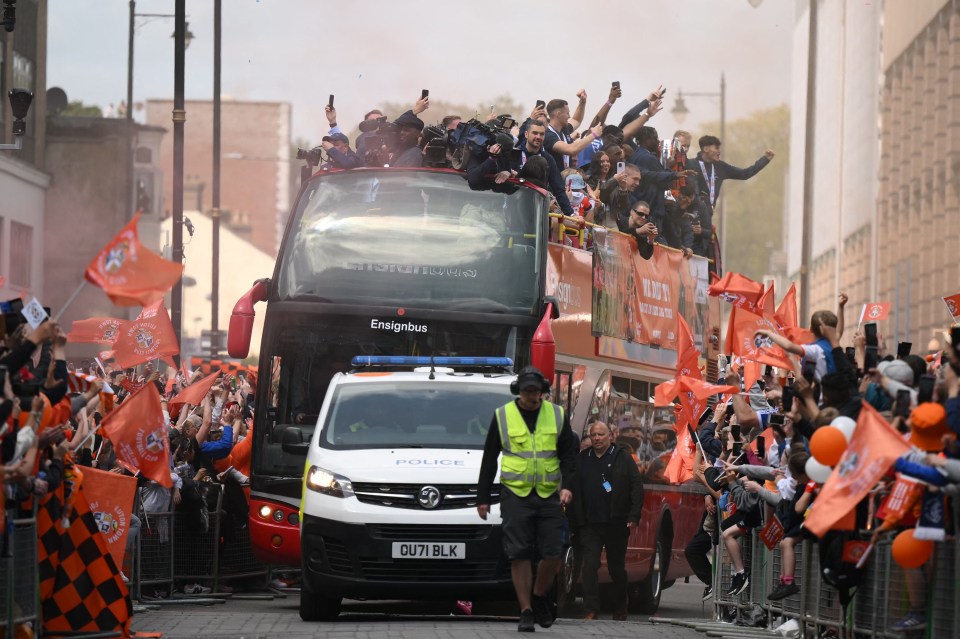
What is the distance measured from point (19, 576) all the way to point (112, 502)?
3825mm

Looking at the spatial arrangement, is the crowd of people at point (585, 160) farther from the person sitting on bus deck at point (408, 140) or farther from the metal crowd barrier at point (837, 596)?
the metal crowd barrier at point (837, 596)

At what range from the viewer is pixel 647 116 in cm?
2195

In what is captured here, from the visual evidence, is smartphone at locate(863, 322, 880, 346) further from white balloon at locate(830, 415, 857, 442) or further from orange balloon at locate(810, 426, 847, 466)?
orange balloon at locate(810, 426, 847, 466)

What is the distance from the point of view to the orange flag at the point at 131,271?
1185 centimetres

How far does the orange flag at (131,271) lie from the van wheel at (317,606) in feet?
12.1

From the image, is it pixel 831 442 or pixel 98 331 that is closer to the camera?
pixel 831 442

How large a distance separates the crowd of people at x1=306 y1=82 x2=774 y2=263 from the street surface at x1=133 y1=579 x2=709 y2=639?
12.6 feet

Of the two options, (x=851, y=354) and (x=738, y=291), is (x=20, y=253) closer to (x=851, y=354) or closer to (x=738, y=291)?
(x=738, y=291)

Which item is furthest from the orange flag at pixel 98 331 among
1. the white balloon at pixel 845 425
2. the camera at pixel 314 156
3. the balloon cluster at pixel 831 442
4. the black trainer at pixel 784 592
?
the balloon cluster at pixel 831 442

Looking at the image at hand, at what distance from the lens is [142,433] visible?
46.9ft

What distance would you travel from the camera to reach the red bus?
56.4 feet

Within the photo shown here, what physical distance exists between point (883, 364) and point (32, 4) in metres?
40.3

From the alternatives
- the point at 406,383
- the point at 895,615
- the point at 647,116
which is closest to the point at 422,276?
the point at 406,383

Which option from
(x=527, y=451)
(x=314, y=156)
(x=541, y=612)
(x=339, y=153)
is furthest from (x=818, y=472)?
(x=314, y=156)
